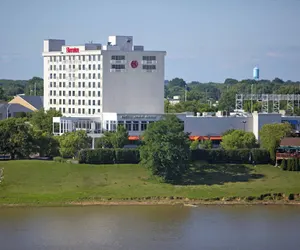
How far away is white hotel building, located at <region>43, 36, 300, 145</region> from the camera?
168ft

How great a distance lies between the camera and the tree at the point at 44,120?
53.2 meters

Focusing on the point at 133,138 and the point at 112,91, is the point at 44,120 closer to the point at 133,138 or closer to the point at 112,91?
the point at 112,91

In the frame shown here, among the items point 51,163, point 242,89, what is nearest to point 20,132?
point 51,163

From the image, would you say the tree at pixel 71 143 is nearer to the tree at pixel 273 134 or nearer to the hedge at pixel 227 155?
the hedge at pixel 227 155

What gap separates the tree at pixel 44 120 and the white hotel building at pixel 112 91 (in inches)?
44.7

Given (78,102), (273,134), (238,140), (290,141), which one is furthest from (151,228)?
(78,102)

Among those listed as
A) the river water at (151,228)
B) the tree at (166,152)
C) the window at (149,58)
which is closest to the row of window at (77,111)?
the window at (149,58)

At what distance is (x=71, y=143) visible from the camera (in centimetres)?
4594

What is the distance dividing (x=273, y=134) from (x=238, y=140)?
203 cm

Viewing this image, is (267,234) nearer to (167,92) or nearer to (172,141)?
(172,141)

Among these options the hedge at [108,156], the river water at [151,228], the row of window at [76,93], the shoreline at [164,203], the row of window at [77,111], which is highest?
the row of window at [76,93]

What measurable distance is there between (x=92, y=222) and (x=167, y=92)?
88.3m

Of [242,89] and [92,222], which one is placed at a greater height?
[242,89]

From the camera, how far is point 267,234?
33.2m
